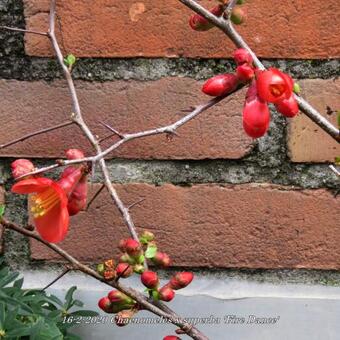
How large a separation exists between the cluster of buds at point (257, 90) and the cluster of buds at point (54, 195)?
0.13m

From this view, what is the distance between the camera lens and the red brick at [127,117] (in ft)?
2.40

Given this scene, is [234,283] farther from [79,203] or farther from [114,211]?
[79,203]

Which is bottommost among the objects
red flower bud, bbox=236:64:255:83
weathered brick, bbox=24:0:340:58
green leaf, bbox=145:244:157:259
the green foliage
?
the green foliage

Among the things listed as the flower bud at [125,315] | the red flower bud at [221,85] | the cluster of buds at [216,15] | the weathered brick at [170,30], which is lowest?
the flower bud at [125,315]

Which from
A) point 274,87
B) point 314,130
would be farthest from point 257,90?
point 314,130

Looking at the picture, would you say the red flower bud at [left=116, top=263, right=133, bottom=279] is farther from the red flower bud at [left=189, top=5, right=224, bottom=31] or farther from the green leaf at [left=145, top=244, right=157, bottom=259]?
the red flower bud at [left=189, top=5, right=224, bottom=31]

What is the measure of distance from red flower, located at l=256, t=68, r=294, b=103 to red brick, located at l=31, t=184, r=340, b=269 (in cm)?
31

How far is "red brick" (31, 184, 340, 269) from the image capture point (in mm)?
742

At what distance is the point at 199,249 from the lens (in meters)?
0.76

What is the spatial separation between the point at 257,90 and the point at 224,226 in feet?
1.10

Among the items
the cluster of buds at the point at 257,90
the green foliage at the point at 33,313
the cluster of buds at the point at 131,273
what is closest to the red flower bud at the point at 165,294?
the cluster of buds at the point at 131,273

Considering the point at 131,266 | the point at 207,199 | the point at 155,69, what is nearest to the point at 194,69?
the point at 155,69

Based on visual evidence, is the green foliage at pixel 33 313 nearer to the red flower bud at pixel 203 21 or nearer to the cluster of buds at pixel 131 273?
the cluster of buds at pixel 131 273

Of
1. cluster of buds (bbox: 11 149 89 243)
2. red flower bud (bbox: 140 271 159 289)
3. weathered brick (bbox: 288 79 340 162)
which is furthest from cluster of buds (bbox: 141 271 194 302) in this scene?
weathered brick (bbox: 288 79 340 162)
